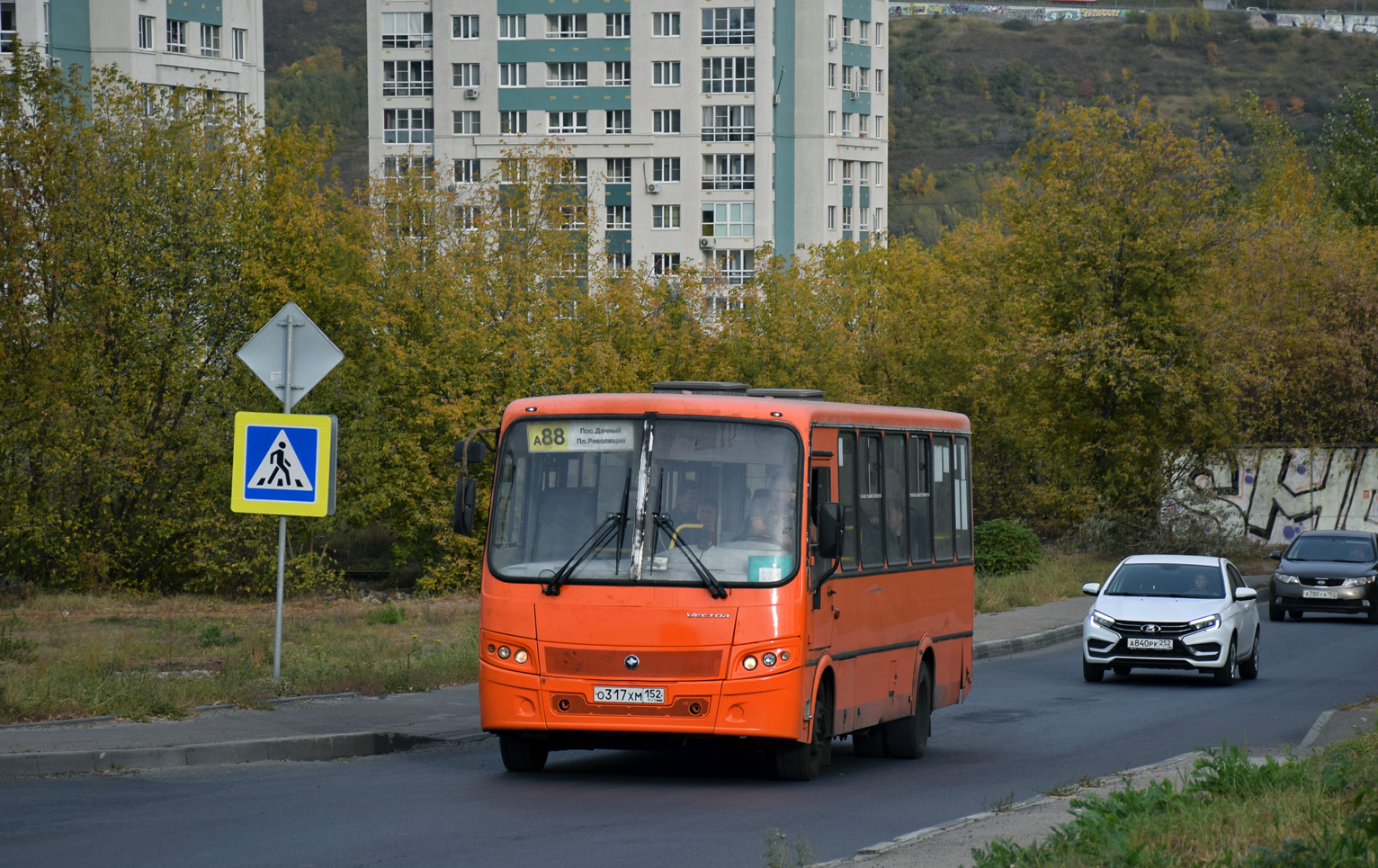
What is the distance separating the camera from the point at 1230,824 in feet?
25.9

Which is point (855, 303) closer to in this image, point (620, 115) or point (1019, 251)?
point (1019, 251)

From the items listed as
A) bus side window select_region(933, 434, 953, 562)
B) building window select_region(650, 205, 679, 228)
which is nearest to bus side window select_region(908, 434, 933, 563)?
bus side window select_region(933, 434, 953, 562)

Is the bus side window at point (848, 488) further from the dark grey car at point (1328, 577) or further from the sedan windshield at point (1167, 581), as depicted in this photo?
the dark grey car at point (1328, 577)

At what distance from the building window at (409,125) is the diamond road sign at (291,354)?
95062mm

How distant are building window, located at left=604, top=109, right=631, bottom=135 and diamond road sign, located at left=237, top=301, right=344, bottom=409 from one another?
90702mm

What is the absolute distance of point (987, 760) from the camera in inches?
560

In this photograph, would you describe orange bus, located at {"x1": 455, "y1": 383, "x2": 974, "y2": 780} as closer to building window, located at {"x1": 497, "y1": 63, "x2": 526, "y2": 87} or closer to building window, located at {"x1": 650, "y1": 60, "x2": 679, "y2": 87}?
building window, located at {"x1": 650, "y1": 60, "x2": 679, "y2": 87}

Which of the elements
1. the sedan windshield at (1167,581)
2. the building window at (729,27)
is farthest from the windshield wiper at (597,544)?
the building window at (729,27)

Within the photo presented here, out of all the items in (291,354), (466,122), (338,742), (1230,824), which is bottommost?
(338,742)

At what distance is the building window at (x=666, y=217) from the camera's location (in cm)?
10575

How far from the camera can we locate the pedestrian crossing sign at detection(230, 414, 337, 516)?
15109 millimetres

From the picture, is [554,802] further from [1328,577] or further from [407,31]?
[407,31]

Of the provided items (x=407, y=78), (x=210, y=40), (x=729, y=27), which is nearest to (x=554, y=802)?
(x=210, y=40)

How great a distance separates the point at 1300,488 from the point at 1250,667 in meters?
27.9
